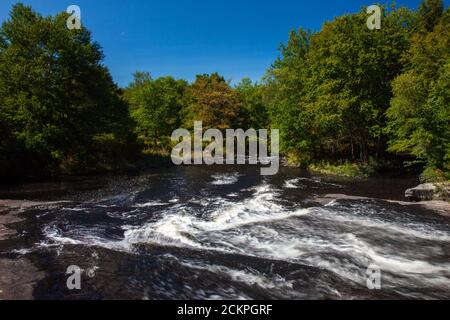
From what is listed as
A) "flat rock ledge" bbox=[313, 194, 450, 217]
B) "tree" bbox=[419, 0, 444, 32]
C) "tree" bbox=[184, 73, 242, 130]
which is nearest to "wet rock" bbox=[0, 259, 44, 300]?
"flat rock ledge" bbox=[313, 194, 450, 217]

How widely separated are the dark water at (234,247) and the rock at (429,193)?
77cm

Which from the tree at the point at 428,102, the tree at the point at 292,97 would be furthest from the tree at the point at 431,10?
the tree at the point at 428,102

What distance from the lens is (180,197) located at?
16.7 meters

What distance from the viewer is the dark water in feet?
21.4

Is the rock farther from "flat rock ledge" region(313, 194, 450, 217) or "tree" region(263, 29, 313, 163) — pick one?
"tree" region(263, 29, 313, 163)

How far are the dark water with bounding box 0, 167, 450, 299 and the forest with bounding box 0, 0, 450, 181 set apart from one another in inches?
286

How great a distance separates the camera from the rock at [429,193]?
14.6m

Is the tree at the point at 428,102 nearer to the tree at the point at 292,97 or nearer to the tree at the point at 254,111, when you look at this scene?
the tree at the point at 292,97

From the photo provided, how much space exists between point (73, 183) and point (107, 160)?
Result: 8843 mm

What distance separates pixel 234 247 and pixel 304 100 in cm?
2341
